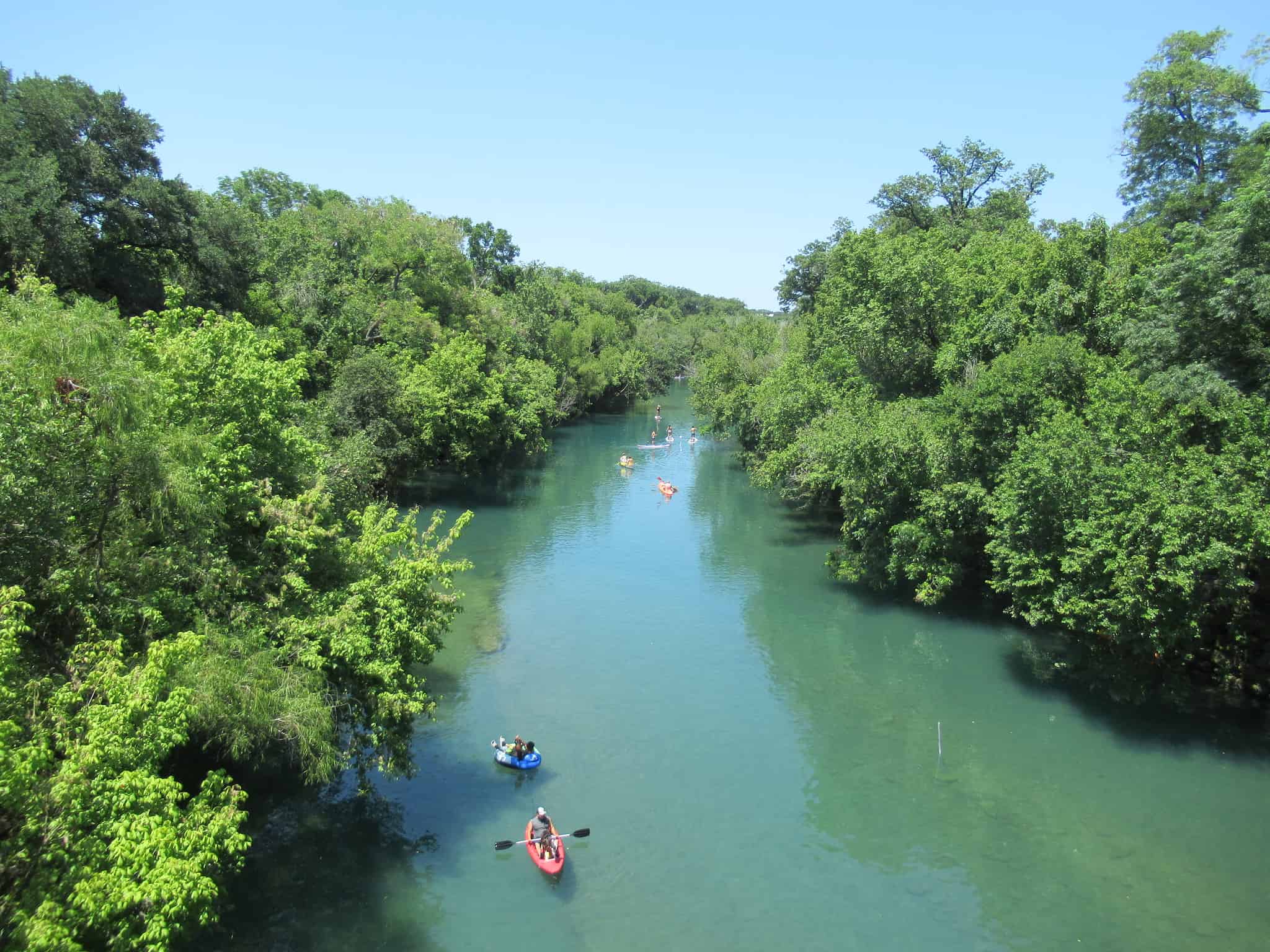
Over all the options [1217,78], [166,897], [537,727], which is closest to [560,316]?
[1217,78]

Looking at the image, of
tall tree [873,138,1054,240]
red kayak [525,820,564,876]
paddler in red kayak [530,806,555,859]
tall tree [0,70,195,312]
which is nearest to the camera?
red kayak [525,820,564,876]

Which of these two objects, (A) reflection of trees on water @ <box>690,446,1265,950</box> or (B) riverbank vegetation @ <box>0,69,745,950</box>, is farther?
(A) reflection of trees on water @ <box>690,446,1265,950</box>

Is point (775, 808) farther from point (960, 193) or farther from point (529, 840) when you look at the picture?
point (960, 193)

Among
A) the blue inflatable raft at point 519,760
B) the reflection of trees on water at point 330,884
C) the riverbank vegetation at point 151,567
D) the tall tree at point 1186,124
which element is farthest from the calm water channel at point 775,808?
the tall tree at point 1186,124

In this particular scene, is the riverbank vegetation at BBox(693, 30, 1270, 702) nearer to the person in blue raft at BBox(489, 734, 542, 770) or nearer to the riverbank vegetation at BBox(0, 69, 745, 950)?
the person in blue raft at BBox(489, 734, 542, 770)

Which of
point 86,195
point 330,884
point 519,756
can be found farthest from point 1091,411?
point 86,195

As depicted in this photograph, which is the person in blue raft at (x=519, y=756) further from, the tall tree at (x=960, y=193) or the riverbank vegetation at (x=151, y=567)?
the tall tree at (x=960, y=193)

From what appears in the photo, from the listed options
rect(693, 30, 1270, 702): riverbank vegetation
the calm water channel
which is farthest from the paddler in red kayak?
rect(693, 30, 1270, 702): riverbank vegetation
